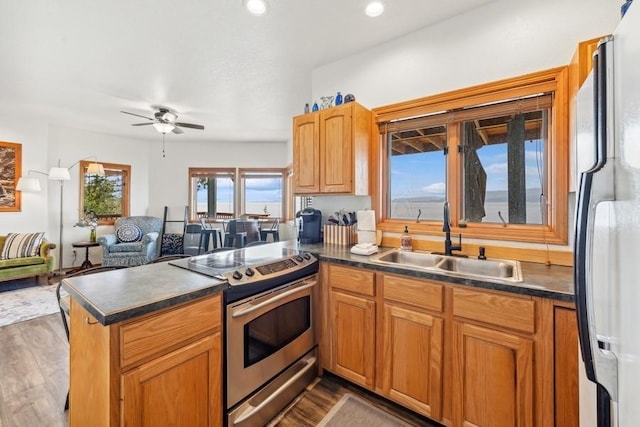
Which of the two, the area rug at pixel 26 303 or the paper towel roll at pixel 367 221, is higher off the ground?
the paper towel roll at pixel 367 221

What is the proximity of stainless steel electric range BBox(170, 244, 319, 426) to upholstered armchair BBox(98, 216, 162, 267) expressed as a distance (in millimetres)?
3979

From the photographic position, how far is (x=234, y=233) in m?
5.43

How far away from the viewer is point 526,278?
148 centimetres

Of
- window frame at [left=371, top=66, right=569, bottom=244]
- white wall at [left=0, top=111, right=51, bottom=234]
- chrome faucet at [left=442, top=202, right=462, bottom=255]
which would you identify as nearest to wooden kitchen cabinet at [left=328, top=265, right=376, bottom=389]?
chrome faucet at [left=442, top=202, right=462, bottom=255]

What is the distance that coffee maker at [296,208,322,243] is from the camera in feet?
8.81

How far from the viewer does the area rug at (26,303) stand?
3275 millimetres

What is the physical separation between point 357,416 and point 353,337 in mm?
455

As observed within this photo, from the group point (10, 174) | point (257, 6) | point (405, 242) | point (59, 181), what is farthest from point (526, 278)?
point (59, 181)

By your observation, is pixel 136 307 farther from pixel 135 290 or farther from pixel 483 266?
pixel 483 266

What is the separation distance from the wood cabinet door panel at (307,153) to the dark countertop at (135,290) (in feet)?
4.26

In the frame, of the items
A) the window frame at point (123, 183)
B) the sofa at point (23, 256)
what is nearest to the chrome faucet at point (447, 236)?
the sofa at point (23, 256)

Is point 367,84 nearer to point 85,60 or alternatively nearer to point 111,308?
point 111,308

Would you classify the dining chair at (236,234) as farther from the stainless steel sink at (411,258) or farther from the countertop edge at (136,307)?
the countertop edge at (136,307)

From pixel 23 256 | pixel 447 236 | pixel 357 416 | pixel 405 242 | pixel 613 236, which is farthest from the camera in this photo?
pixel 23 256
